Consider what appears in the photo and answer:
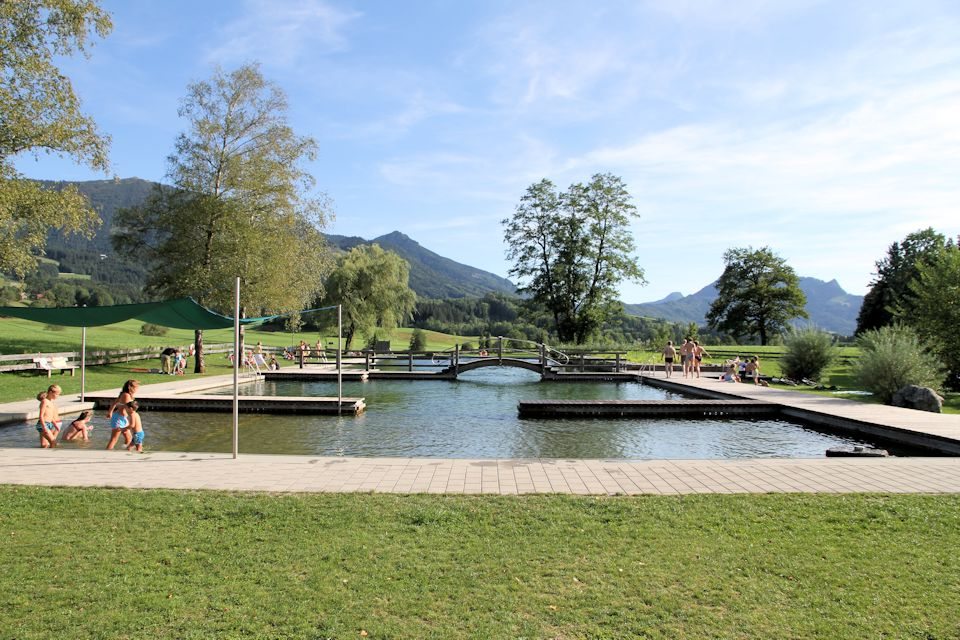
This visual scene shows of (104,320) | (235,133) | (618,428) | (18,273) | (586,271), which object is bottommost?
(618,428)

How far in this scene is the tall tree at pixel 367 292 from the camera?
37656 mm

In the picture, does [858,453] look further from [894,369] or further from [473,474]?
[894,369]

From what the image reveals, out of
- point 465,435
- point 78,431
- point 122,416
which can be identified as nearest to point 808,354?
point 465,435

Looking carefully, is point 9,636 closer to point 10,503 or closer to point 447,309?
point 10,503

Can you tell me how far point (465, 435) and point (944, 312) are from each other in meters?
17.9

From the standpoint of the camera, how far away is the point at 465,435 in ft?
36.3

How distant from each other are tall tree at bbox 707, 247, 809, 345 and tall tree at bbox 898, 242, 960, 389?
3940cm

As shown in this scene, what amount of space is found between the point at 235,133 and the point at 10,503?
2093 cm

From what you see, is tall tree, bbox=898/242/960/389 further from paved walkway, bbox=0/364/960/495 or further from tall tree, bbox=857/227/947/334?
tall tree, bbox=857/227/947/334

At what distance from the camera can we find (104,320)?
12.0 meters

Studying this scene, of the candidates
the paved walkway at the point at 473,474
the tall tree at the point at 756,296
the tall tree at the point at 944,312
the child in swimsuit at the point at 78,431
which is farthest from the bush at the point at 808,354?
the tall tree at the point at 756,296

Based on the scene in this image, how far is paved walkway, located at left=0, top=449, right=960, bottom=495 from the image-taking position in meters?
6.00

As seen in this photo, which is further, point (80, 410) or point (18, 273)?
point (18, 273)

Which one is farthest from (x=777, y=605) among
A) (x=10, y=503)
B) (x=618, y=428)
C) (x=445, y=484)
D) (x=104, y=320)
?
(x=104, y=320)
